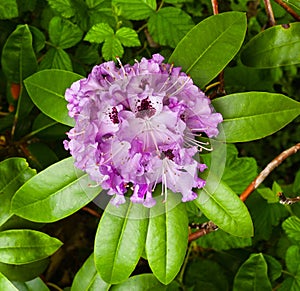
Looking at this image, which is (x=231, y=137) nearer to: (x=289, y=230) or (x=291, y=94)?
(x=289, y=230)

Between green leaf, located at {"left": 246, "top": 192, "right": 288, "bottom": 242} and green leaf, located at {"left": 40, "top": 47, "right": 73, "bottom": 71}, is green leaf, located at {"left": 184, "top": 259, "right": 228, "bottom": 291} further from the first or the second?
green leaf, located at {"left": 40, "top": 47, "right": 73, "bottom": 71}

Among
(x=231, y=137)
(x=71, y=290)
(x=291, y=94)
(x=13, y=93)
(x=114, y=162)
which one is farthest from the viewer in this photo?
(x=291, y=94)

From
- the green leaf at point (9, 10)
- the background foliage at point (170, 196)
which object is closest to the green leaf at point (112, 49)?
the background foliage at point (170, 196)

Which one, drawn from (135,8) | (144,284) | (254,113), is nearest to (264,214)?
(144,284)

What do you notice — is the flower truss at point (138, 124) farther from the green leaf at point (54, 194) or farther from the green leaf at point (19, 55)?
the green leaf at point (19, 55)

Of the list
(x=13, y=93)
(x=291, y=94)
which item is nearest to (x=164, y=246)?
(x=13, y=93)

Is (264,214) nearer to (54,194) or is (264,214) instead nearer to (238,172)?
(238,172)
